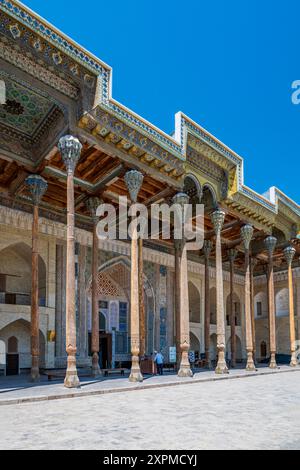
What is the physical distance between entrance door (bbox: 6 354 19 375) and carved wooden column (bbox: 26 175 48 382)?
3633 mm

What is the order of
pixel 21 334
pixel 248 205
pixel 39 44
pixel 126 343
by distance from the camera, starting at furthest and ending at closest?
pixel 126 343, pixel 248 205, pixel 21 334, pixel 39 44

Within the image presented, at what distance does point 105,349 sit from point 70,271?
10.2m

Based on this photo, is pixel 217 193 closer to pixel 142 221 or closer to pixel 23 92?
pixel 142 221

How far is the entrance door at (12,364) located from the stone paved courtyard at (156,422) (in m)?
7.67

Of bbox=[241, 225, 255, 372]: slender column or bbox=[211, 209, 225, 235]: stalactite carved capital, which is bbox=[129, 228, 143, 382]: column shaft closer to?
bbox=[211, 209, 225, 235]: stalactite carved capital

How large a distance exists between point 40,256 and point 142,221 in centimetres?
419

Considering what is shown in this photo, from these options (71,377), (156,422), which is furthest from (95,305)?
(156,422)

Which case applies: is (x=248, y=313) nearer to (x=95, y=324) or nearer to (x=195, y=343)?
(x=95, y=324)

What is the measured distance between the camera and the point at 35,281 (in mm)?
12992

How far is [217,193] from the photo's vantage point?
54.7 feet

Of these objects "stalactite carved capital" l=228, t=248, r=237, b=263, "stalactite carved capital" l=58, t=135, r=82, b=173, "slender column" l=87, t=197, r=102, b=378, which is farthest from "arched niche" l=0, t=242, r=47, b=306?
"stalactite carved capital" l=228, t=248, r=237, b=263

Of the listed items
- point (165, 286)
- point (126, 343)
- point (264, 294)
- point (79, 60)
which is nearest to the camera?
point (79, 60)

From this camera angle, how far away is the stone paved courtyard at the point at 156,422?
15.7 feet

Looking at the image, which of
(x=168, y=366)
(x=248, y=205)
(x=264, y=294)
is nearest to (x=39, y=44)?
(x=248, y=205)
